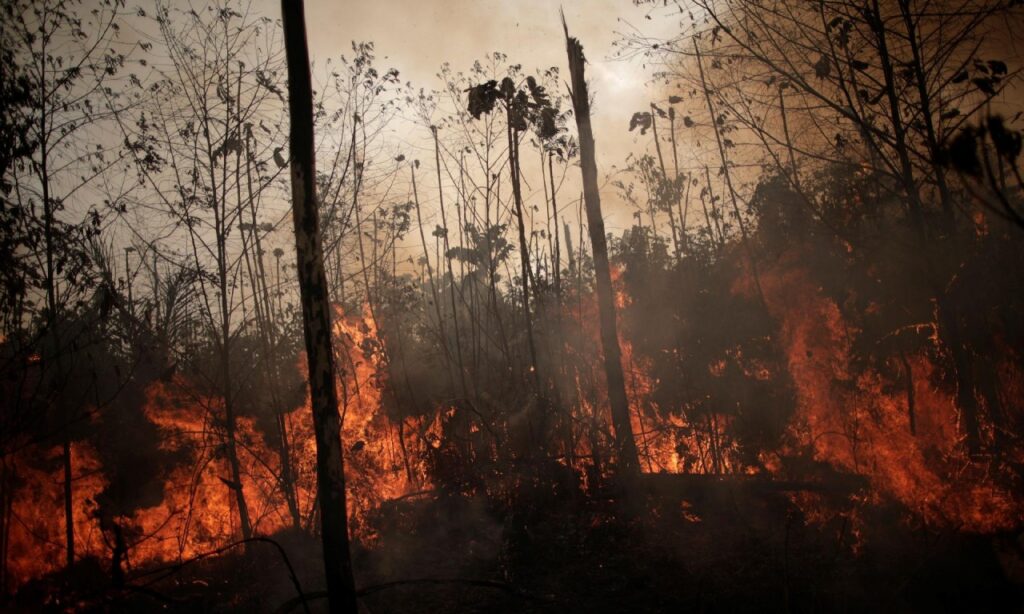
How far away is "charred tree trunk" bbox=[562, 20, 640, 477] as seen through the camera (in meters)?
10.2

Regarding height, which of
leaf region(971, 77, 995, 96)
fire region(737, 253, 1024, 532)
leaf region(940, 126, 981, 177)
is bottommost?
fire region(737, 253, 1024, 532)

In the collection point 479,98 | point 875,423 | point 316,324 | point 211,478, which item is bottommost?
point 875,423

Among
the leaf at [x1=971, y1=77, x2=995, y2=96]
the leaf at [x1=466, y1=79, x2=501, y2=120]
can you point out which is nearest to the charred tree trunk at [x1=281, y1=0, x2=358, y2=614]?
the leaf at [x1=466, y1=79, x2=501, y2=120]

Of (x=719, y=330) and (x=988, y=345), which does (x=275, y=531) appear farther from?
(x=988, y=345)

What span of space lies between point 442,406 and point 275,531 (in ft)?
14.7

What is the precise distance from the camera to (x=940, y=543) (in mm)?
7141

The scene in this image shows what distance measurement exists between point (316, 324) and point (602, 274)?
6.93 m

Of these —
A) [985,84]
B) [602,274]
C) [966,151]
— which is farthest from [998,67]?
[602,274]

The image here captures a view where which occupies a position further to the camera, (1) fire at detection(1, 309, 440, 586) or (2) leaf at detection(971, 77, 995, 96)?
(1) fire at detection(1, 309, 440, 586)

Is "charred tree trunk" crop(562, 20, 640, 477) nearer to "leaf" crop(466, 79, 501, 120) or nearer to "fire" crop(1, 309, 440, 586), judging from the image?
"leaf" crop(466, 79, 501, 120)

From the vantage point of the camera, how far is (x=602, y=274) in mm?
10578

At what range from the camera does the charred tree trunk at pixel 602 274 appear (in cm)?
1023

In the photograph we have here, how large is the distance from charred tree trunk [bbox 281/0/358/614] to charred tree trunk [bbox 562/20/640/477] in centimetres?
666

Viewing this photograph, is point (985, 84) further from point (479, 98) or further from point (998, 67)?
point (479, 98)
